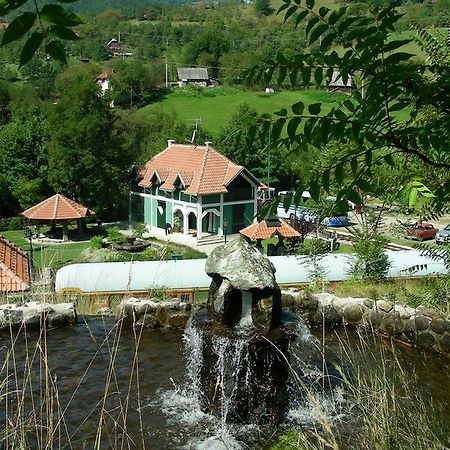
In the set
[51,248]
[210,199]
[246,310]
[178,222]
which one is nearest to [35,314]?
[246,310]

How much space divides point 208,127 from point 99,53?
5077 cm

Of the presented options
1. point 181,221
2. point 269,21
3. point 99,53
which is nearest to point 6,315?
point 181,221

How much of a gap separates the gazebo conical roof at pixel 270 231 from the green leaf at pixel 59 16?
63.2ft

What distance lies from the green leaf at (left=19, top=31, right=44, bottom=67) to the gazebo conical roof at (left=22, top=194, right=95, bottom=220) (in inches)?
979

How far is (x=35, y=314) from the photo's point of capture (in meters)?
9.27

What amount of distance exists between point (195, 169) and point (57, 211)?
19.8ft

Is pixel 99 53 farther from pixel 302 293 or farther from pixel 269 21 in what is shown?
pixel 302 293

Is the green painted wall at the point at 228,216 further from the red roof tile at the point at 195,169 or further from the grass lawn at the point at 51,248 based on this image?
the grass lawn at the point at 51,248

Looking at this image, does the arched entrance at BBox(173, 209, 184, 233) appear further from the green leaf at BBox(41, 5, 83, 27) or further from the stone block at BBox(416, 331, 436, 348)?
the green leaf at BBox(41, 5, 83, 27)

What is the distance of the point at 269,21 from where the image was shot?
10525cm

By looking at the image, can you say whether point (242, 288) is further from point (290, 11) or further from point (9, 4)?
point (9, 4)

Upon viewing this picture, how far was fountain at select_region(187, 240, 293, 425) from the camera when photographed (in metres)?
6.91

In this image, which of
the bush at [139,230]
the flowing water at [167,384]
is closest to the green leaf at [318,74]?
the flowing water at [167,384]

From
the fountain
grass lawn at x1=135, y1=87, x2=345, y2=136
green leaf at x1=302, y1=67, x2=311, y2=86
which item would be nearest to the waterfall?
the fountain
